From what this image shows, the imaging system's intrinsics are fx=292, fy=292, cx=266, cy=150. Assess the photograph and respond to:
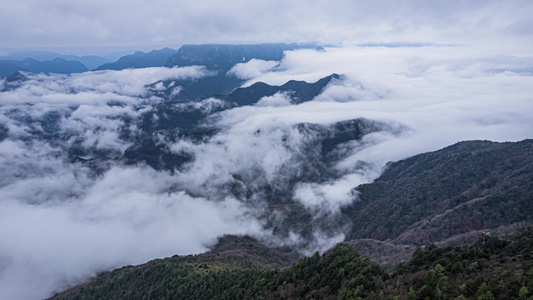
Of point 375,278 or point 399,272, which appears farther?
point 399,272

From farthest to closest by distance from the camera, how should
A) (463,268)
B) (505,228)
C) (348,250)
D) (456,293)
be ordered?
1. (505,228)
2. (348,250)
3. (463,268)
4. (456,293)

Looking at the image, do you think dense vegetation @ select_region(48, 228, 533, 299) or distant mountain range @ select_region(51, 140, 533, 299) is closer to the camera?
dense vegetation @ select_region(48, 228, 533, 299)

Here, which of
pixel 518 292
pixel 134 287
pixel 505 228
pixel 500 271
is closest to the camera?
pixel 518 292

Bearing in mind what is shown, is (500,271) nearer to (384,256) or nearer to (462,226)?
(384,256)

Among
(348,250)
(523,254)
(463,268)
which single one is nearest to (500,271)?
(463,268)

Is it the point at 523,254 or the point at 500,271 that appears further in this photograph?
the point at 523,254

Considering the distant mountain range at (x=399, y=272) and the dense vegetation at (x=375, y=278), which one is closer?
the dense vegetation at (x=375, y=278)

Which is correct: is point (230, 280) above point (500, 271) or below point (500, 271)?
below

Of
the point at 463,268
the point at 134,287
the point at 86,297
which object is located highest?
the point at 463,268
